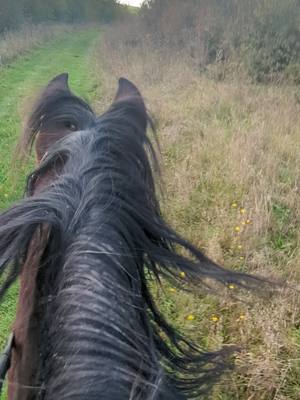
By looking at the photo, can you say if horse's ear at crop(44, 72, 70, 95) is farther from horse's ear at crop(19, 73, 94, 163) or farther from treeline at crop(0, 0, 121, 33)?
treeline at crop(0, 0, 121, 33)

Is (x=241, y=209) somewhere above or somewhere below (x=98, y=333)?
below

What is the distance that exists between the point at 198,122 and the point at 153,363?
666 centimetres

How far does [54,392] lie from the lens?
98 centimetres

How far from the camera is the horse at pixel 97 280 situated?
3.34 ft

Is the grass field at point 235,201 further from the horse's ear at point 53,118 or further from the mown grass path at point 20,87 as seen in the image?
the horse's ear at point 53,118

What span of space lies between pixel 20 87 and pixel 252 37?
19.7 feet

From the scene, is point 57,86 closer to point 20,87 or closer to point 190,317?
point 190,317

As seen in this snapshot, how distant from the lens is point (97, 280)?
1.16 metres

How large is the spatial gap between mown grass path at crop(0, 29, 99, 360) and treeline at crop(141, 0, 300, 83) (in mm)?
3302

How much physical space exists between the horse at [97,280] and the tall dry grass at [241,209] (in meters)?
0.21

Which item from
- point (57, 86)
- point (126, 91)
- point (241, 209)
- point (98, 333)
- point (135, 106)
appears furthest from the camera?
point (241, 209)

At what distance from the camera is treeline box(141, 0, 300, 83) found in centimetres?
1133

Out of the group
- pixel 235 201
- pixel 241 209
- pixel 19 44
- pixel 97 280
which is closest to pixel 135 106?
pixel 97 280

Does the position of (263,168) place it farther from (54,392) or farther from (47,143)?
(54,392)
